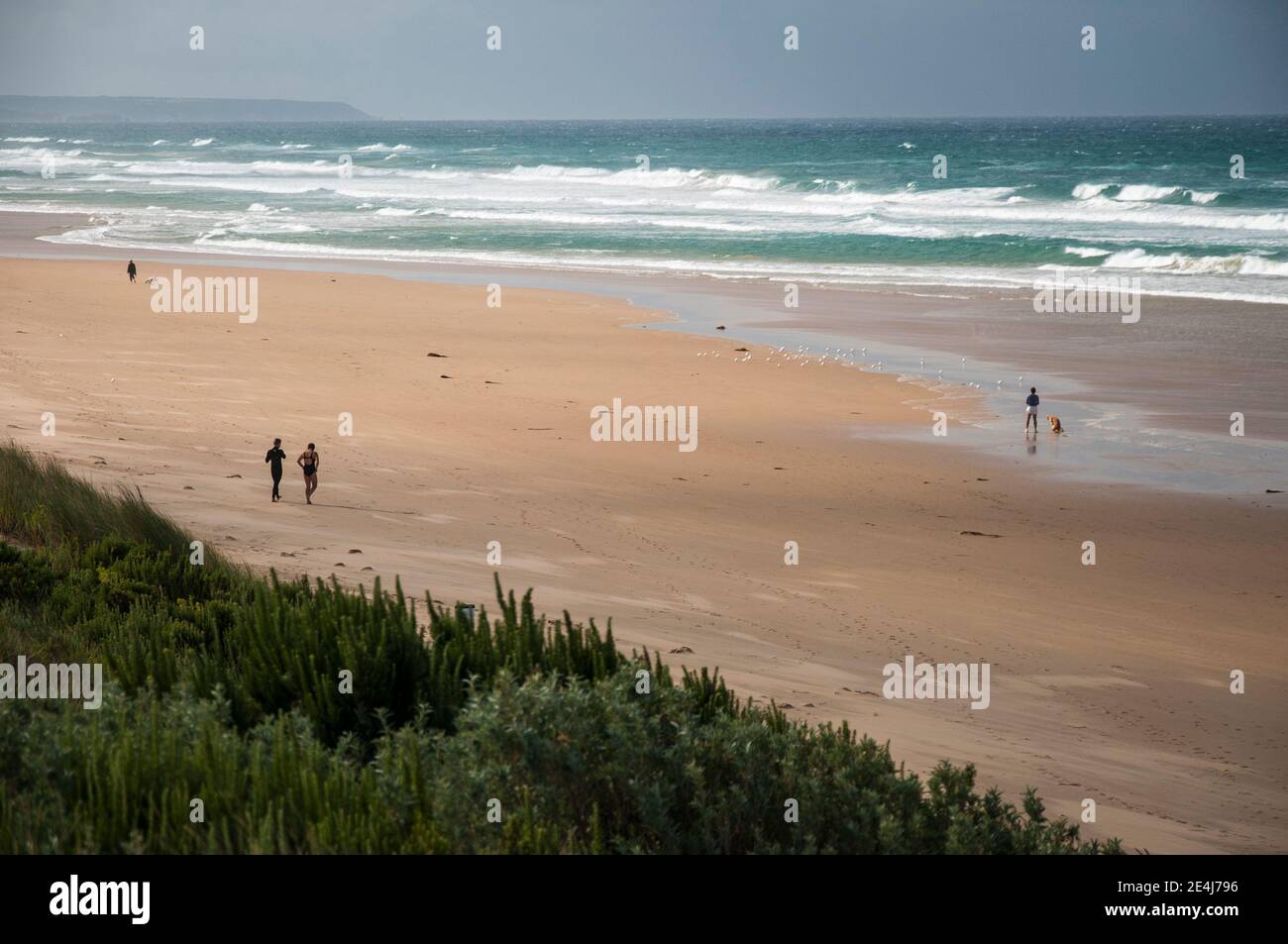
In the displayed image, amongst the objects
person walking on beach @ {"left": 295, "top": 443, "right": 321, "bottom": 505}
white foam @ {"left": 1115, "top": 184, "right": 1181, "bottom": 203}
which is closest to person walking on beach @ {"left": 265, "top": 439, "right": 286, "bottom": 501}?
person walking on beach @ {"left": 295, "top": 443, "right": 321, "bottom": 505}

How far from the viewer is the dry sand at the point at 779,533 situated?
28.2 feet

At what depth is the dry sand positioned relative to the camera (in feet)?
28.2

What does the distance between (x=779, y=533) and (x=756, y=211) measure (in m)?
47.6

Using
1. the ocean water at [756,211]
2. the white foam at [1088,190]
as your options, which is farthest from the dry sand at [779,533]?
the white foam at [1088,190]

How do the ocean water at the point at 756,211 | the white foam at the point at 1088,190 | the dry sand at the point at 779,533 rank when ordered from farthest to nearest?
the white foam at the point at 1088,190, the ocean water at the point at 756,211, the dry sand at the point at 779,533

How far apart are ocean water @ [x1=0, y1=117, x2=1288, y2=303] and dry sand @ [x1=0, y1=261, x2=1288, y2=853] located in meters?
18.7

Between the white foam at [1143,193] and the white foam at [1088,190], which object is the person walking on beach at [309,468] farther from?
Result: the white foam at [1088,190]

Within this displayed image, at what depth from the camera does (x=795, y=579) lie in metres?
11.9

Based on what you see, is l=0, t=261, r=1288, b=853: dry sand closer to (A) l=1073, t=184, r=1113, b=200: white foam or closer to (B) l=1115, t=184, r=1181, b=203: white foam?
(B) l=1115, t=184, r=1181, b=203: white foam

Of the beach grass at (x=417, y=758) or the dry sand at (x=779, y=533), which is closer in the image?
the beach grass at (x=417, y=758)

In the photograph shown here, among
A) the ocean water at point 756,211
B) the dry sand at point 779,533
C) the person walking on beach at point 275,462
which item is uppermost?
the ocean water at point 756,211

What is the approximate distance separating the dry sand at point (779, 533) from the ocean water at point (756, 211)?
18.7 m

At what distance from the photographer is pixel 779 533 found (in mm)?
13664
